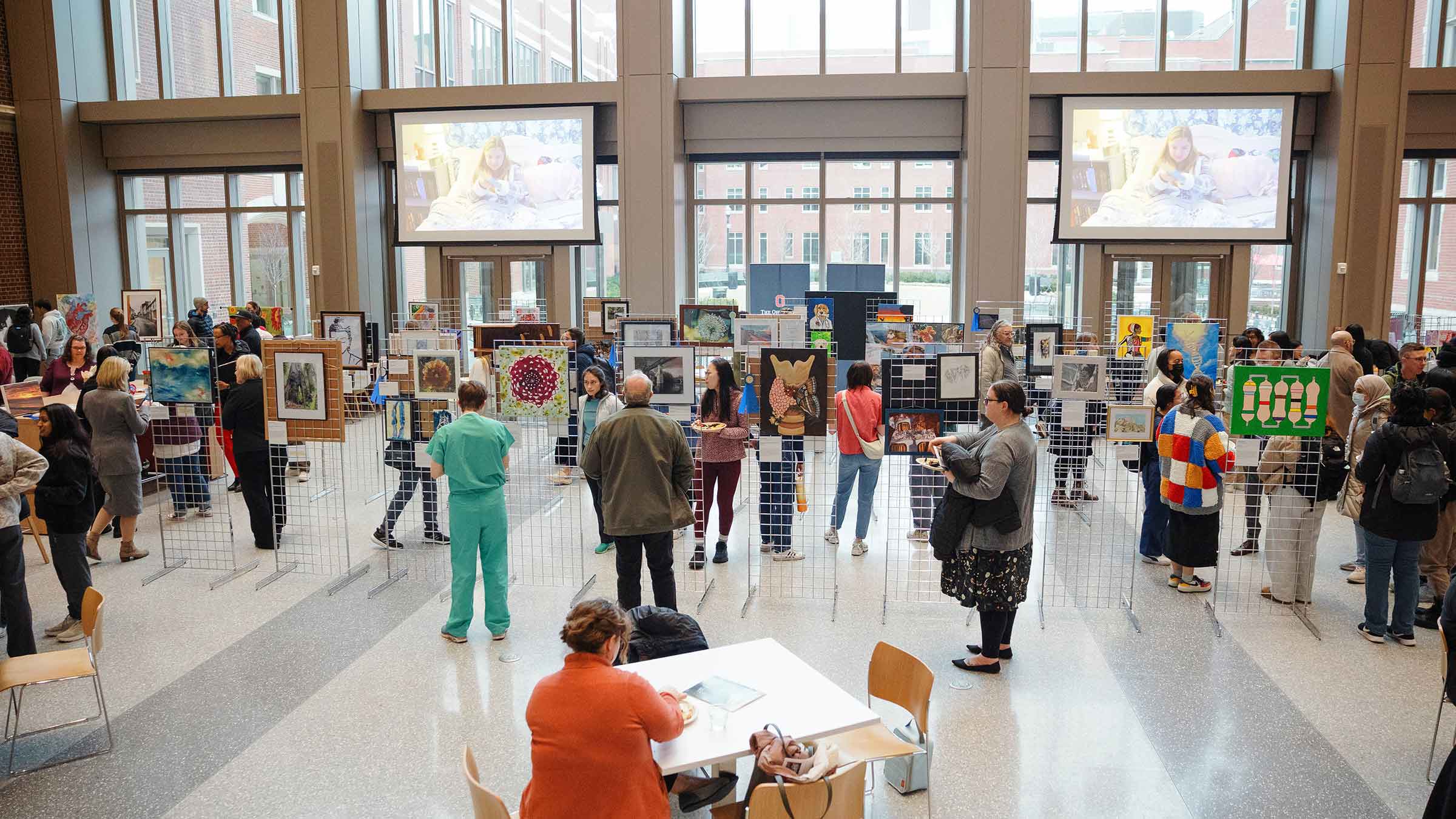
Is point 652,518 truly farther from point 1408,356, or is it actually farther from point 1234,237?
point 1234,237

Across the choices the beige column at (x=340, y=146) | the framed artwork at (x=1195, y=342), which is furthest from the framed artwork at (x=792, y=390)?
the beige column at (x=340, y=146)

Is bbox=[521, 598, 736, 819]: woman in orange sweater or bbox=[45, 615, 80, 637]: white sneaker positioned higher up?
bbox=[521, 598, 736, 819]: woman in orange sweater

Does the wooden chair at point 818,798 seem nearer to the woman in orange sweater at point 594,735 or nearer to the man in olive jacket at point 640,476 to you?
the woman in orange sweater at point 594,735

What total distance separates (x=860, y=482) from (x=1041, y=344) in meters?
4.23

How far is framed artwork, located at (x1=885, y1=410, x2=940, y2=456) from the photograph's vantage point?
7.04 m

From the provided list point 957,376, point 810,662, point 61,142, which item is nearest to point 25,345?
point 61,142

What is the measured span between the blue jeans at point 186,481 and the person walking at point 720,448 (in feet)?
14.4

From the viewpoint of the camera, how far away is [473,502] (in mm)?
6016

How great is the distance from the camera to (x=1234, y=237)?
47.1ft

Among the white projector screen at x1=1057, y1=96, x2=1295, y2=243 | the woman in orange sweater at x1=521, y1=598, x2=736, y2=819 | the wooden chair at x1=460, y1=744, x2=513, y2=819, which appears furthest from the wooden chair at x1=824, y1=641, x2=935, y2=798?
the white projector screen at x1=1057, y1=96, x2=1295, y2=243

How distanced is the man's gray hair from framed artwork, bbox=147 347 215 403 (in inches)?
148

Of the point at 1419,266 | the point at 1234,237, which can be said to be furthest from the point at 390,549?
the point at 1419,266

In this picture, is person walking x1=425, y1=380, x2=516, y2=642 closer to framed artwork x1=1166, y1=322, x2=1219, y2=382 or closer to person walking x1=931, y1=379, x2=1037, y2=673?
person walking x1=931, y1=379, x2=1037, y2=673

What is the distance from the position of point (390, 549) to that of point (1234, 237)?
1223 cm
